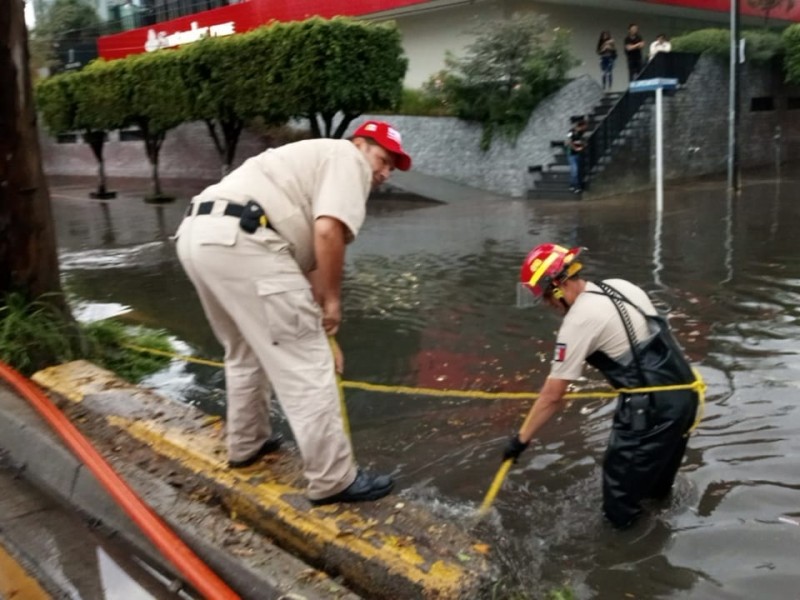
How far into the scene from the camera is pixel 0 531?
3742 mm

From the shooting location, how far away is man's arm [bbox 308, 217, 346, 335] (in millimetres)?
3051

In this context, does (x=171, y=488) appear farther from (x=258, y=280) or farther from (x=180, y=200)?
(x=180, y=200)

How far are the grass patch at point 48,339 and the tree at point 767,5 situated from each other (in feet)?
81.9

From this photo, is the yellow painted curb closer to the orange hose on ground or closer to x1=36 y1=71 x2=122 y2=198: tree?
the orange hose on ground

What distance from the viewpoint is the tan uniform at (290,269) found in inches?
120

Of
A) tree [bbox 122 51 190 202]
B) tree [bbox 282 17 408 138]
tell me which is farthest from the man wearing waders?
tree [bbox 122 51 190 202]

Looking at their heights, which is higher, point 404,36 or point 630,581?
point 404,36

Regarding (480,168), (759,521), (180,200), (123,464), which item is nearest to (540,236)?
(480,168)

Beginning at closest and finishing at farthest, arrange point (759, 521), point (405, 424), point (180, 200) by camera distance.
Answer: point (759, 521) < point (405, 424) < point (180, 200)

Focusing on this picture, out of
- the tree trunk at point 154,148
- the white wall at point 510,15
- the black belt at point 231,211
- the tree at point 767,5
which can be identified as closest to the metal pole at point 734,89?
the white wall at point 510,15

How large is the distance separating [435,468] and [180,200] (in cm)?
1868

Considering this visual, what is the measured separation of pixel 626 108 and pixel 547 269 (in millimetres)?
15942

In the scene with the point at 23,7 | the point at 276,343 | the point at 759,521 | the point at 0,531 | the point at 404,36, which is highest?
the point at 404,36

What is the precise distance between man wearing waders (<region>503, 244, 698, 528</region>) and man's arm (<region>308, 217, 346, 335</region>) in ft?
3.75
